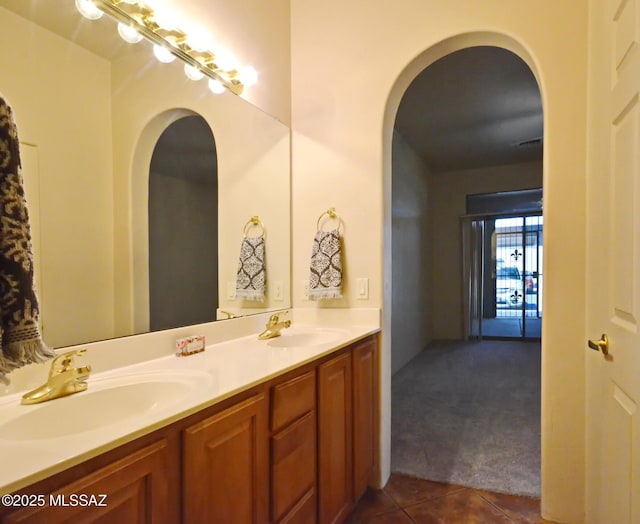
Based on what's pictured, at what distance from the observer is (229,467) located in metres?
1.01

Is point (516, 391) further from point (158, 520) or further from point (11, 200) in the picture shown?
point (11, 200)

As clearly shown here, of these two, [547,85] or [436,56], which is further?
[436,56]

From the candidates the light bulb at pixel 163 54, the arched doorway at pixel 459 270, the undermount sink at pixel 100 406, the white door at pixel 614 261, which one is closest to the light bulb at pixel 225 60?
the light bulb at pixel 163 54

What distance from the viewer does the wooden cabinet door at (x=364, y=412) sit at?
1.77m

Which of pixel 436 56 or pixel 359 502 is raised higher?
pixel 436 56

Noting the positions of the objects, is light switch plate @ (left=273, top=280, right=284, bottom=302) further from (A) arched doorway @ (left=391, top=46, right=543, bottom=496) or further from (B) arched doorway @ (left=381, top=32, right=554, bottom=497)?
(A) arched doorway @ (left=391, top=46, right=543, bottom=496)

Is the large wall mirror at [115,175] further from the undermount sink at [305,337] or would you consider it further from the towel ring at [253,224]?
the undermount sink at [305,337]

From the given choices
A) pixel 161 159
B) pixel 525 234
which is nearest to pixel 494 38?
pixel 161 159

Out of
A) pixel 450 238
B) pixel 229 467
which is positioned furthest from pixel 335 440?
pixel 450 238

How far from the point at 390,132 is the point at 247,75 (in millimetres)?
833

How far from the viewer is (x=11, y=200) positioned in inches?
28.3

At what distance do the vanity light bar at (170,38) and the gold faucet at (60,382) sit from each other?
1.11 metres

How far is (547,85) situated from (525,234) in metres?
4.63

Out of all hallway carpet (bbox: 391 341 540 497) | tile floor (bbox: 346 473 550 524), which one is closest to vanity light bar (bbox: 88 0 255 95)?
tile floor (bbox: 346 473 550 524)
